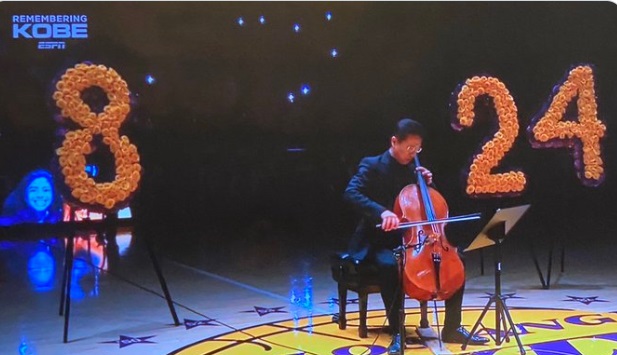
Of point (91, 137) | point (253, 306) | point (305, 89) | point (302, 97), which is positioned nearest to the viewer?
point (91, 137)

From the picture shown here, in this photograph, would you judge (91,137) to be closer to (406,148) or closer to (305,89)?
(406,148)

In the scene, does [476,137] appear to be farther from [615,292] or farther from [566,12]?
[615,292]

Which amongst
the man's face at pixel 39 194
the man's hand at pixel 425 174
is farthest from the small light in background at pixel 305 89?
the man's hand at pixel 425 174

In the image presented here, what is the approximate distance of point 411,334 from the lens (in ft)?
12.4

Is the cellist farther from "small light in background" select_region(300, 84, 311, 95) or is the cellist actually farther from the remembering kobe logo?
"small light in background" select_region(300, 84, 311, 95)

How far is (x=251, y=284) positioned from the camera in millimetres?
5750

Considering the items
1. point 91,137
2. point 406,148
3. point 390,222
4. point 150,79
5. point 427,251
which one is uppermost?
point 150,79

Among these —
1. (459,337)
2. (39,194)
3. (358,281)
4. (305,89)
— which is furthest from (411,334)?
(39,194)

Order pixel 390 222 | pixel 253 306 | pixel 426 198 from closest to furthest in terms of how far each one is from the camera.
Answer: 1. pixel 390 222
2. pixel 426 198
3. pixel 253 306

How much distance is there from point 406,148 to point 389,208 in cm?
34

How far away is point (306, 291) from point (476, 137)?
3.82 m

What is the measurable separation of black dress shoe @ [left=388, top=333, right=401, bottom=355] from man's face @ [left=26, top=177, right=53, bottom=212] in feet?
20.2

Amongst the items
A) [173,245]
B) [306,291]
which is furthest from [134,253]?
[306,291]

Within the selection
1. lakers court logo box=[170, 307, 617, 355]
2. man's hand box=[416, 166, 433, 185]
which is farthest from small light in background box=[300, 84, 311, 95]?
man's hand box=[416, 166, 433, 185]
